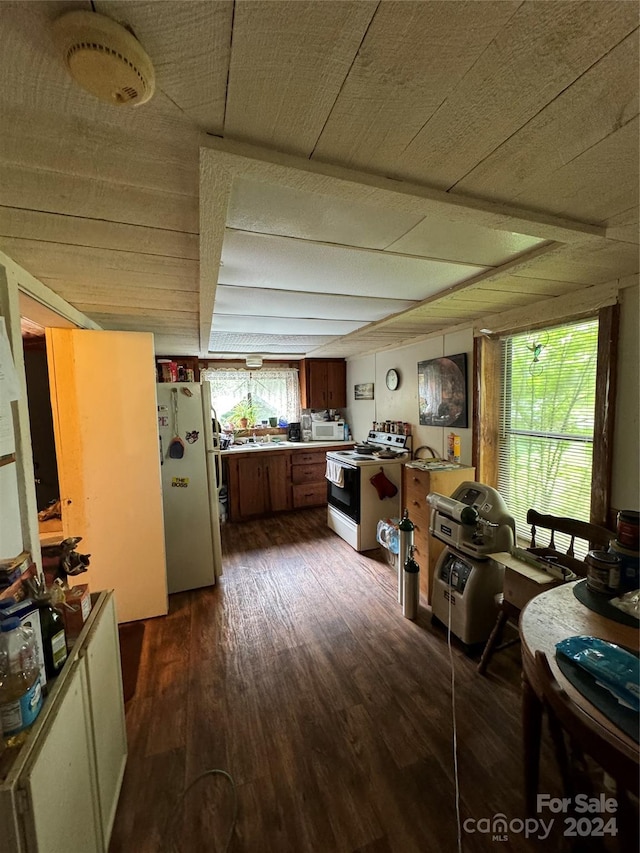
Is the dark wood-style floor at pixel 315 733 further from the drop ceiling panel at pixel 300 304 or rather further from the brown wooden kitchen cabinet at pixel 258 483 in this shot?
the drop ceiling panel at pixel 300 304

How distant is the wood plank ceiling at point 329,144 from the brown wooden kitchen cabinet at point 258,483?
2943 mm

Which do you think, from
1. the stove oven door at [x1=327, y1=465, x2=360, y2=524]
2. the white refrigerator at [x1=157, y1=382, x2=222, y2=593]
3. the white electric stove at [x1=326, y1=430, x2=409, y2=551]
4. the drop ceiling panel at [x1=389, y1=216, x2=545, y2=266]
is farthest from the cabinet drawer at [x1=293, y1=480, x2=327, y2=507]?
the drop ceiling panel at [x1=389, y1=216, x2=545, y2=266]

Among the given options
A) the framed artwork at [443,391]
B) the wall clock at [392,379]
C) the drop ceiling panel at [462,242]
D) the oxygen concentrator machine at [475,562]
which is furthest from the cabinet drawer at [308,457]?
the drop ceiling panel at [462,242]

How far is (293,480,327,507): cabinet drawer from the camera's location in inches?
179

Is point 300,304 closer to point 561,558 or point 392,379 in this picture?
point 392,379

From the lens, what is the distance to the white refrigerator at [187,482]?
268 centimetres

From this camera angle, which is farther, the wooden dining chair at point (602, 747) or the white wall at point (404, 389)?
the white wall at point (404, 389)

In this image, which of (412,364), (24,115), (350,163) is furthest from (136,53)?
(412,364)

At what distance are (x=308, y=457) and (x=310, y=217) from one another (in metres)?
3.63

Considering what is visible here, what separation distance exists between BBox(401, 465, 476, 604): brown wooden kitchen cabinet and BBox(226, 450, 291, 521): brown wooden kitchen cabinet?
7.13ft

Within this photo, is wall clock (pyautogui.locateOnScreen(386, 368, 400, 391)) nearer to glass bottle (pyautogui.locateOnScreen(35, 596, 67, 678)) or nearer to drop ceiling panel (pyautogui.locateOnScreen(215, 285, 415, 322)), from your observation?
drop ceiling panel (pyautogui.locateOnScreen(215, 285, 415, 322))

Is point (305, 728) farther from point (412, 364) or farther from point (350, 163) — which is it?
point (412, 364)

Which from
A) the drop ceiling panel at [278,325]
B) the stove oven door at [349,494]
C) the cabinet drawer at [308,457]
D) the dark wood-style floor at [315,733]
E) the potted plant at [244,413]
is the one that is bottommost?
the dark wood-style floor at [315,733]

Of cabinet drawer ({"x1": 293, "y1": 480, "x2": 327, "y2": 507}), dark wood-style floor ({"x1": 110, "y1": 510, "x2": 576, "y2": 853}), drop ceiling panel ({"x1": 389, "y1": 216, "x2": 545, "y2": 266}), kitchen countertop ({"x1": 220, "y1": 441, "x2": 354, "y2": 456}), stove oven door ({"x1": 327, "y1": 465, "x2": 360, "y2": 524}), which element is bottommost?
dark wood-style floor ({"x1": 110, "y1": 510, "x2": 576, "y2": 853})
